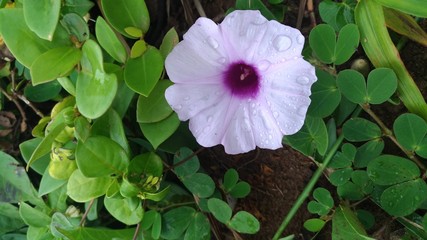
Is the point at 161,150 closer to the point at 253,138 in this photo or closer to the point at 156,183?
the point at 156,183

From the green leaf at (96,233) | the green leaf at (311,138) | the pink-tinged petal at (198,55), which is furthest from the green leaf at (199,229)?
the pink-tinged petal at (198,55)

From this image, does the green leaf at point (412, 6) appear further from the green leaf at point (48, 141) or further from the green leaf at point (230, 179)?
the green leaf at point (48, 141)

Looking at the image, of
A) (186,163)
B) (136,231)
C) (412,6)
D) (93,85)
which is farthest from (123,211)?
(412,6)

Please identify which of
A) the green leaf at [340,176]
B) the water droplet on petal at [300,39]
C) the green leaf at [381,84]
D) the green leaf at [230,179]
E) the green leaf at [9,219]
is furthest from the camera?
the green leaf at [9,219]

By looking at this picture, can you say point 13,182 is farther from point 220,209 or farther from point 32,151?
point 220,209

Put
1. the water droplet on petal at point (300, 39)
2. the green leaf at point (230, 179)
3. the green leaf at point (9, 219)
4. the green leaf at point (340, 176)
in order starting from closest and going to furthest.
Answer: the water droplet on petal at point (300, 39)
the green leaf at point (340, 176)
the green leaf at point (230, 179)
the green leaf at point (9, 219)

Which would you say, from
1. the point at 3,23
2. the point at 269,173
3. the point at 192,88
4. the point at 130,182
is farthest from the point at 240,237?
the point at 3,23

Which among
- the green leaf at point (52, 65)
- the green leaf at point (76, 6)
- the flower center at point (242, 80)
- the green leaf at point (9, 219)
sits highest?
the green leaf at point (76, 6)
